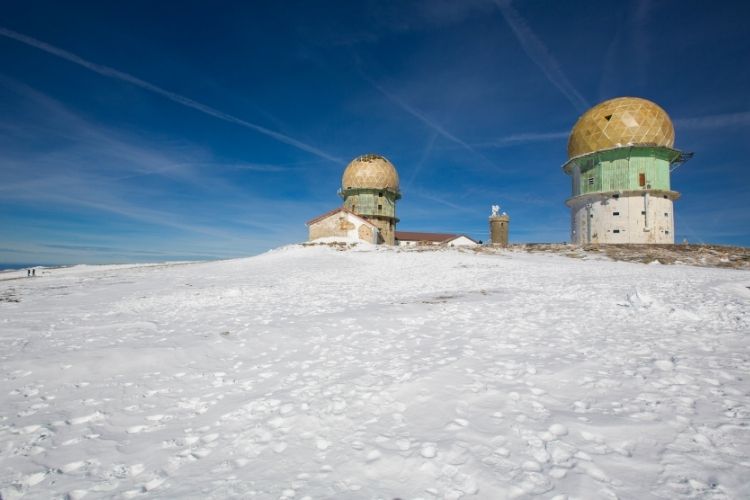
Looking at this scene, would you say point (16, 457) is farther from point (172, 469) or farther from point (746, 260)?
point (746, 260)

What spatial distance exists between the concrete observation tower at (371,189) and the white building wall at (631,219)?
2171 cm

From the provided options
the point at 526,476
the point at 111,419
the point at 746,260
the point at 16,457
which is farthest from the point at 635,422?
the point at 746,260

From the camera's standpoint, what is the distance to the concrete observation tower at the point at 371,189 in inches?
1672

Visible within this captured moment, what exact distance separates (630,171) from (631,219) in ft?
12.7

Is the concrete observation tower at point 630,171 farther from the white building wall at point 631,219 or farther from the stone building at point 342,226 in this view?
the stone building at point 342,226

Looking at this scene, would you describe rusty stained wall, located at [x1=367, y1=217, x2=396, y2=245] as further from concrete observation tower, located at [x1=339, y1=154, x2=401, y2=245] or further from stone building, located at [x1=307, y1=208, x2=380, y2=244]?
stone building, located at [x1=307, y1=208, x2=380, y2=244]

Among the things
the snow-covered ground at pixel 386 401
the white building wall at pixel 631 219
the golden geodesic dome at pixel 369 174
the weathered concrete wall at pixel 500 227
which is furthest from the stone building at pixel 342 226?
the snow-covered ground at pixel 386 401

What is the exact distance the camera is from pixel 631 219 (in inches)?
1108

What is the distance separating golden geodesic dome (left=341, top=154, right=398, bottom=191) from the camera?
42469mm

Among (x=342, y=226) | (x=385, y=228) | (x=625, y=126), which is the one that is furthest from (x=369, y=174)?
(x=625, y=126)

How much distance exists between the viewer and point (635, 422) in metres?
3.62

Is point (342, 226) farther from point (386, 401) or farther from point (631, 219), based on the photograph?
point (386, 401)

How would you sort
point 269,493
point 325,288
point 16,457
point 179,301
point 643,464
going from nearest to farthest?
point 269,493, point 643,464, point 16,457, point 179,301, point 325,288

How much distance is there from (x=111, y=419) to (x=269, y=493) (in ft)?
8.57
